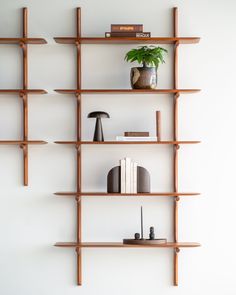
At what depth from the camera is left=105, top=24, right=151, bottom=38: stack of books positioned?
4.09m

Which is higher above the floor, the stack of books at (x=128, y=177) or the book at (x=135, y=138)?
the book at (x=135, y=138)

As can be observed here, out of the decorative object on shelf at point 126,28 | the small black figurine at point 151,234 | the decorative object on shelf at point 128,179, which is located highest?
the decorative object on shelf at point 126,28

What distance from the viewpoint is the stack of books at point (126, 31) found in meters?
4.09

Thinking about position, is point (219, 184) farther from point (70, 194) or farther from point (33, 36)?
point (33, 36)

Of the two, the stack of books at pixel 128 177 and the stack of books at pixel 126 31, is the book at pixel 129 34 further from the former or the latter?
the stack of books at pixel 128 177

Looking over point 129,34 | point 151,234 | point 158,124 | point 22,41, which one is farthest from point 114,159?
point 22,41

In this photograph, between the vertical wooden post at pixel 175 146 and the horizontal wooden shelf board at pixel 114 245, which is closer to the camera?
the horizontal wooden shelf board at pixel 114 245

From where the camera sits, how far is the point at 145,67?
4070 millimetres

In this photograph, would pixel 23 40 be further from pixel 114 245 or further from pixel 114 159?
pixel 114 245

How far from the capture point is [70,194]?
4.11 metres

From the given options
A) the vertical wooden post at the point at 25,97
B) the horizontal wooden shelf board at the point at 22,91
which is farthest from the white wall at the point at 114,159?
the horizontal wooden shelf board at the point at 22,91

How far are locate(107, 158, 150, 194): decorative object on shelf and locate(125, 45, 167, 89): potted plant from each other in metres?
0.48

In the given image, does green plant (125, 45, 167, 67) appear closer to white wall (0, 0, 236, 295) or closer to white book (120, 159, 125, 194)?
white wall (0, 0, 236, 295)

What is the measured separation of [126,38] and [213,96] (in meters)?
0.69
